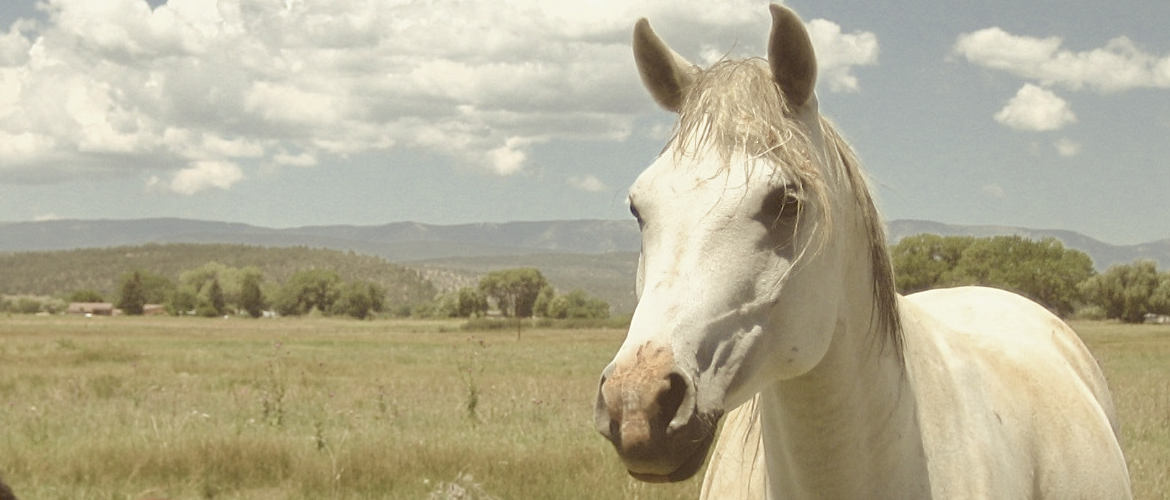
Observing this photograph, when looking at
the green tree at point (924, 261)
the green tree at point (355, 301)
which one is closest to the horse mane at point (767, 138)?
the green tree at point (924, 261)

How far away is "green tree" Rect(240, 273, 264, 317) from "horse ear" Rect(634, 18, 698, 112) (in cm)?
13581

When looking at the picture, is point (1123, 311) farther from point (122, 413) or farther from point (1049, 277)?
point (122, 413)

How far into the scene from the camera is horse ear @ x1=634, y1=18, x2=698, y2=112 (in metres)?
2.78

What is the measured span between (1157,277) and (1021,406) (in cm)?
8138

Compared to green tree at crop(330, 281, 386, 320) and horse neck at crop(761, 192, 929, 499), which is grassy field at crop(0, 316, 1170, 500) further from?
green tree at crop(330, 281, 386, 320)

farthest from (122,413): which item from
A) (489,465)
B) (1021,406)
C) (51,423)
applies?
(1021,406)

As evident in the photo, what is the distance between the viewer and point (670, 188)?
2432mm

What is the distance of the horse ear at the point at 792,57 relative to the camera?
98.1 inches

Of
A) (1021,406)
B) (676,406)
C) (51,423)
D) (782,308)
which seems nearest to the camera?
(676,406)

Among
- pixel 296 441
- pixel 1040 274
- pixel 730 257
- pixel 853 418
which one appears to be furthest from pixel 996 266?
pixel 730 257

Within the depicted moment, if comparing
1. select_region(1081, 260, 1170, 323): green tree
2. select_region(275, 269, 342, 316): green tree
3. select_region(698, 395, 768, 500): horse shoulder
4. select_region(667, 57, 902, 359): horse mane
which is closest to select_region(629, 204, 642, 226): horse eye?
select_region(667, 57, 902, 359): horse mane

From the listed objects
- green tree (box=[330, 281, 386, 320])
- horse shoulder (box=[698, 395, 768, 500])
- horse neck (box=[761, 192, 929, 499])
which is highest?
horse neck (box=[761, 192, 929, 499])

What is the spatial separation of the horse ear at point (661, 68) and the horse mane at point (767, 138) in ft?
0.23

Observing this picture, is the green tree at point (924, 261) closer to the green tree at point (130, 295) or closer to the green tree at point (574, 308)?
the green tree at point (574, 308)
